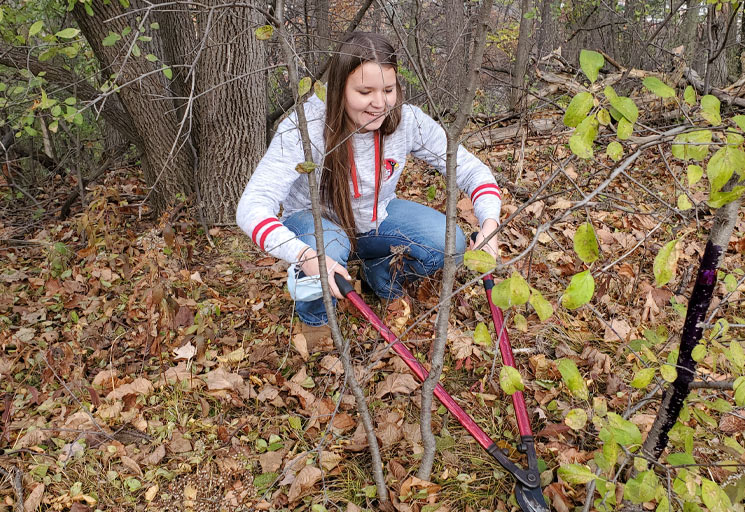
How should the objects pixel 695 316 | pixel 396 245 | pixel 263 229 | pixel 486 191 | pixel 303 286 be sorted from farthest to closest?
pixel 396 245 → pixel 486 191 → pixel 303 286 → pixel 263 229 → pixel 695 316

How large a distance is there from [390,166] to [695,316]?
1.66 m

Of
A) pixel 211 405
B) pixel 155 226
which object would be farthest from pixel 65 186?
pixel 211 405

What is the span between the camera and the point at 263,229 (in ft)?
6.80

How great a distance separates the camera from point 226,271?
3414mm

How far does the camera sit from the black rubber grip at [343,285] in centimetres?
189

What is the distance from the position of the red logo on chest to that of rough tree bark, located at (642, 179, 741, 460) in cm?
160

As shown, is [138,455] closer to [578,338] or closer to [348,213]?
[348,213]

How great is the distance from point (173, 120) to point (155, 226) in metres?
0.87

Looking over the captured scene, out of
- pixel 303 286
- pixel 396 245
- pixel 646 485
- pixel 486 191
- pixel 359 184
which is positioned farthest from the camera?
pixel 396 245

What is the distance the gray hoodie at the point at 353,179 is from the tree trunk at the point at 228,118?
4.25ft

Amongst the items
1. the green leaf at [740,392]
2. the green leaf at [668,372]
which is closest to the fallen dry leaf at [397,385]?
the green leaf at [668,372]

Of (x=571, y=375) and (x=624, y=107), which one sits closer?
(x=624, y=107)

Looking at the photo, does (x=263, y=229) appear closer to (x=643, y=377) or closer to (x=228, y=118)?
(x=643, y=377)

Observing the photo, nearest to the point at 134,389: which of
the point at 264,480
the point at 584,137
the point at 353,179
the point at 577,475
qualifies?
the point at 264,480
